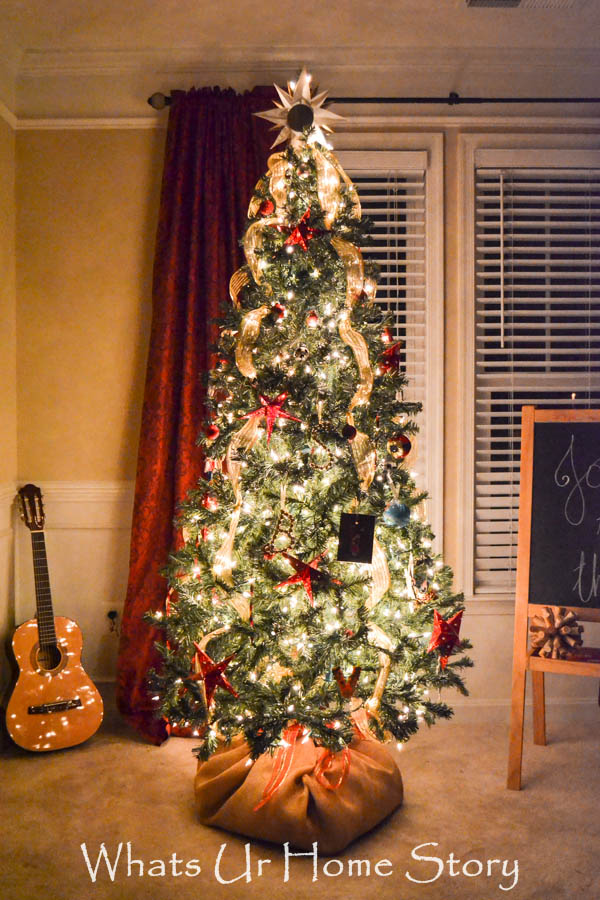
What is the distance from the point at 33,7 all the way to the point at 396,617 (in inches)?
102

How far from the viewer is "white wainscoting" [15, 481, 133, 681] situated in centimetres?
325

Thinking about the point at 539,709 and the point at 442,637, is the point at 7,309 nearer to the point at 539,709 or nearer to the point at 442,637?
the point at 442,637

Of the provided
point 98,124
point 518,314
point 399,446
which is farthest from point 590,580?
point 98,124

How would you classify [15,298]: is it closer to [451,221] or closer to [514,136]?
[451,221]

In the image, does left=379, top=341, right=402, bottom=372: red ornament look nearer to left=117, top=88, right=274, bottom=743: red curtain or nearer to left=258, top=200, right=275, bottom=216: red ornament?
left=258, top=200, right=275, bottom=216: red ornament

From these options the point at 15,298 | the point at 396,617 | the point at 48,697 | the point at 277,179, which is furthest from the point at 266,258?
the point at 48,697

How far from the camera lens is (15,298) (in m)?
3.25

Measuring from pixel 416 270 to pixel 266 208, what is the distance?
3.31ft

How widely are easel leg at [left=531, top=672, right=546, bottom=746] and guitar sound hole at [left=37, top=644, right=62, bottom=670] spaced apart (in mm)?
1854

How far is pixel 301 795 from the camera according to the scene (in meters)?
2.21

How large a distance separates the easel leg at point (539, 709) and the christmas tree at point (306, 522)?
2.13 ft

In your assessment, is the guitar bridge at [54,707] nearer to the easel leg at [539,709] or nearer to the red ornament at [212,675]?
the red ornament at [212,675]

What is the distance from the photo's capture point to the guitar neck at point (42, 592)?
9.57 ft

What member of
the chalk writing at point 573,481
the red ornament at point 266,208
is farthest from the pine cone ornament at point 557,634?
the red ornament at point 266,208
